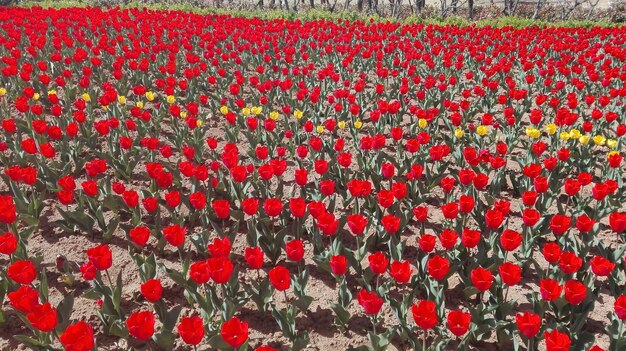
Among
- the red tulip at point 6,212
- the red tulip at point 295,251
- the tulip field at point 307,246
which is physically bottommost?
the tulip field at point 307,246

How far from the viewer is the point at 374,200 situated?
15.3ft

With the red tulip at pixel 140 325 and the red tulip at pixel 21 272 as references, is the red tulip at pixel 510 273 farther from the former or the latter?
the red tulip at pixel 21 272

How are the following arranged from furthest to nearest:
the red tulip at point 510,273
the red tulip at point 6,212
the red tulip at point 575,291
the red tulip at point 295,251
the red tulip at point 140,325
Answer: the red tulip at point 6,212 → the red tulip at point 295,251 → the red tulip at point 510,273 → the red tulip at point 575,291 → the red tulip at point 140,325

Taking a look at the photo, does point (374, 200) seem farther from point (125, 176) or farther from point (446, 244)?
point (125, 176)

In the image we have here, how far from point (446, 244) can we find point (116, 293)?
7.31ft

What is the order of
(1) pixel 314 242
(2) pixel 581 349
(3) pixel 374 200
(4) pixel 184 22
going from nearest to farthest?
(2) pixel 581 349
(1) pixel 314 242
(3) pixel 374 200
(4) pixel 184 22

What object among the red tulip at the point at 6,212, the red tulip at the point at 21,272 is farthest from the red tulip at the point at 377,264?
the red tulip at the point at 6,212

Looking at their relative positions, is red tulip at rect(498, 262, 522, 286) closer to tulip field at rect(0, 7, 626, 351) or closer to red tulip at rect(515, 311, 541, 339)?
tulip field at rect(0, 7, 626, 351)

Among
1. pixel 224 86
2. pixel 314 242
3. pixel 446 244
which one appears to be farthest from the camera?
pixel 224 86

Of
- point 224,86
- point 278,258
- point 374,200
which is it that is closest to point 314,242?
point 278,258

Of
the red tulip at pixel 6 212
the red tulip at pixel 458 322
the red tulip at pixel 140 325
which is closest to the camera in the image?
the red tulip at pixel 140 325

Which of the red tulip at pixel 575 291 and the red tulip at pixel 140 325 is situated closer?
the red tulip at pixel 140 325

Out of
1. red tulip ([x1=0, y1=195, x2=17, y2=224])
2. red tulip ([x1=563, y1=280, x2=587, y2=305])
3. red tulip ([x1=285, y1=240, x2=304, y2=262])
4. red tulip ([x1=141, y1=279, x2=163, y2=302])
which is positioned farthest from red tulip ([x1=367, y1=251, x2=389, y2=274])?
red tulip ([x1=0, y1=195, x2=17, y2=224])

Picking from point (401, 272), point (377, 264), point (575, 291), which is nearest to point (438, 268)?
point (401, 272)
